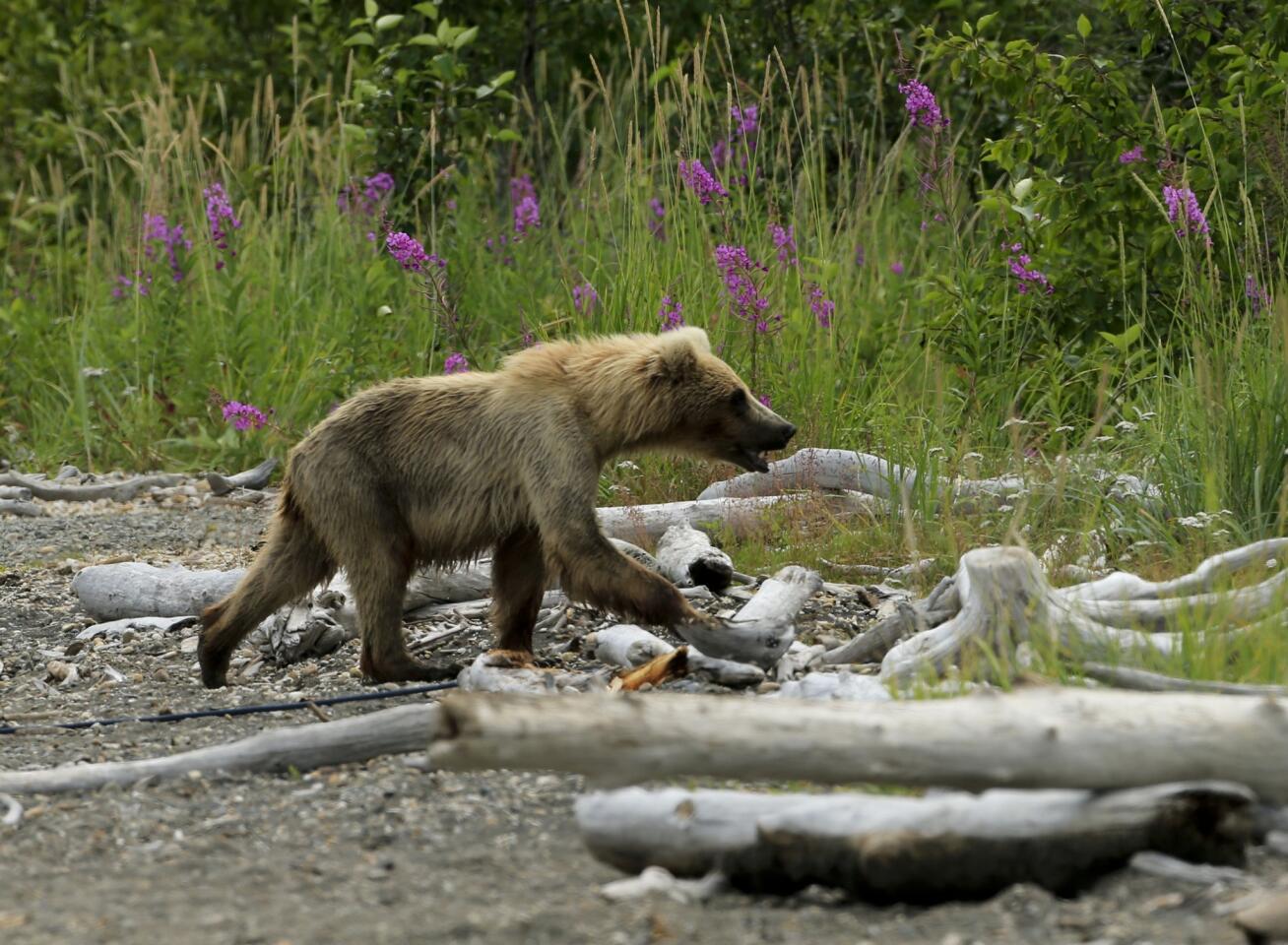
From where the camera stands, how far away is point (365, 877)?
3.45m

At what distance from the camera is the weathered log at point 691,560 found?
5.76 m

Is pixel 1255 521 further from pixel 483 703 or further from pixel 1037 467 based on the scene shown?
pixel 483 703

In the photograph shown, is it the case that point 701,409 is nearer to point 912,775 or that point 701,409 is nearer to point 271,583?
point 271,583

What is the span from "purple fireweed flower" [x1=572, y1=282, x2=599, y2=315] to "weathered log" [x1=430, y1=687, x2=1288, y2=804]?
482cm

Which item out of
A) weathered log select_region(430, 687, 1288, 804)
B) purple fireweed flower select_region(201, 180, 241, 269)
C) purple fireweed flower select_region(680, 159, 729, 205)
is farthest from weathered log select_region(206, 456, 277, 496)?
weathered log select_region(430, 687, 1288, 804)

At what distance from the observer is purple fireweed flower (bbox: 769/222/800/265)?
7.84m

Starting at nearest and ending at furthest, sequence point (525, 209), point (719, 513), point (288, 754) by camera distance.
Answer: point (288, 754) < point (719, 513) < point (525, 209)

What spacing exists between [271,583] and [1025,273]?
364 centimetres

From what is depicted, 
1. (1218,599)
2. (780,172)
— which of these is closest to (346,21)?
(780,172)

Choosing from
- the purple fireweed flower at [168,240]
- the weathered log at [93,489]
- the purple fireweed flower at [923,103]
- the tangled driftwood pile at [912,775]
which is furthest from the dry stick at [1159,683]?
the purple fireweed flower at [168,240]

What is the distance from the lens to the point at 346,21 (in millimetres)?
11898

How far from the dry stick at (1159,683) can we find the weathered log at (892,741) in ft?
1.86

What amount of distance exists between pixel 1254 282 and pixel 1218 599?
91.2 inches

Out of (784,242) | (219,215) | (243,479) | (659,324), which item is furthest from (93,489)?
(784,242)
